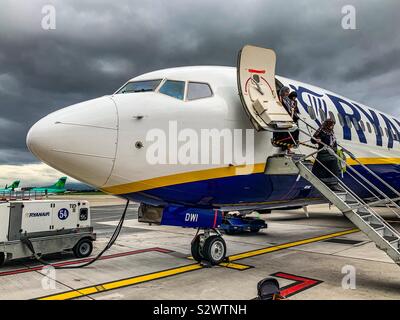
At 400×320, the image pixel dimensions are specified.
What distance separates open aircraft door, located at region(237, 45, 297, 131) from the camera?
797 cm

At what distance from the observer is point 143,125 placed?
23.5 ft

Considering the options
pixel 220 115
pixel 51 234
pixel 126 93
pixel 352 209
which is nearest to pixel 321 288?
pixel 352 209

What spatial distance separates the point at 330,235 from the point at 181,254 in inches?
295

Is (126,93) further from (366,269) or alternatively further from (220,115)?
(366,269)

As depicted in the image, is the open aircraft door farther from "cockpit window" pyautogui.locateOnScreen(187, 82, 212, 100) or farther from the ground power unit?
the ground power unit

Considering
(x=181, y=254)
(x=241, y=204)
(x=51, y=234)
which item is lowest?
(x=181, y=254)

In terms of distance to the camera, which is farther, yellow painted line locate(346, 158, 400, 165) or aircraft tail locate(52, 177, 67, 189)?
aircraft tail locate(52, 177, 67, 189)

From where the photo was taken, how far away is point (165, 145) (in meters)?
7.31

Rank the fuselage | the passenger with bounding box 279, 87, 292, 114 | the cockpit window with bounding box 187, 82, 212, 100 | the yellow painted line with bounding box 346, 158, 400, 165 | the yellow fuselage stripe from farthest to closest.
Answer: the yellow painted line with bounding box 346, 158, 400, 165 → the passenger with bounding box 279, 87, 292, 114 → the cockpit window with bounding box 187, 82, 212, 100 → the yellow fuselage stripe → the fuselage

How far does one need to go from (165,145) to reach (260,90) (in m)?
2.89

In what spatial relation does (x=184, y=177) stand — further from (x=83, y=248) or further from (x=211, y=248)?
(x=83, y=248)

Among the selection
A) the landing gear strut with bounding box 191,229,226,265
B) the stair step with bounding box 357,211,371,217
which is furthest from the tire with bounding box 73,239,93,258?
the stair step with bounding box 357,211,371,217

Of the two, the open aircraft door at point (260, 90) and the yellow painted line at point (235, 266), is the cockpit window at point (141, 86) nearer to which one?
→ the open aircraft door at point (260, 90)

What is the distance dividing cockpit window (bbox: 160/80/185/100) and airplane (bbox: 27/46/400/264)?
24mm
